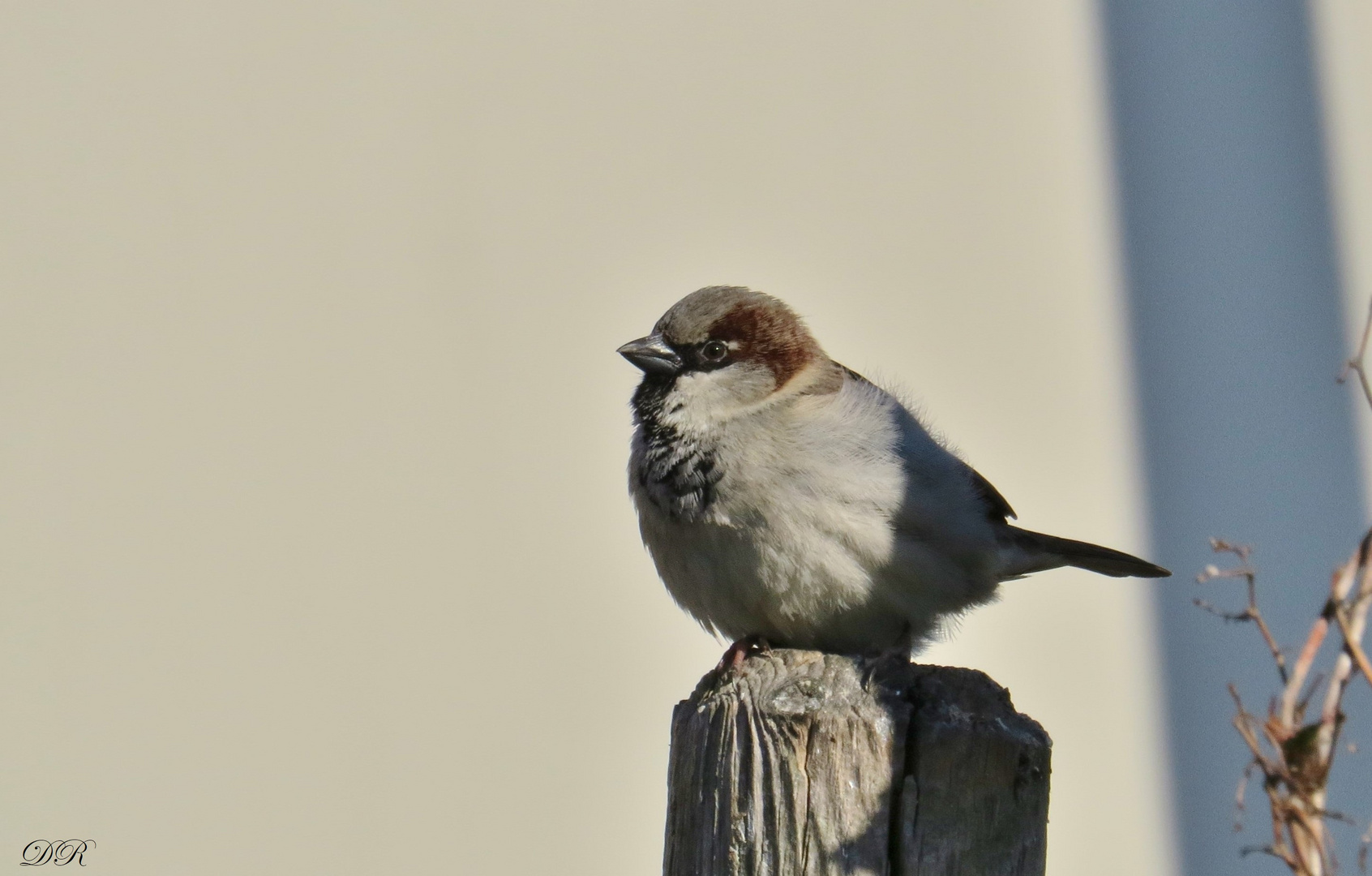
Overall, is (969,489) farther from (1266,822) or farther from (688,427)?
(1266,822)

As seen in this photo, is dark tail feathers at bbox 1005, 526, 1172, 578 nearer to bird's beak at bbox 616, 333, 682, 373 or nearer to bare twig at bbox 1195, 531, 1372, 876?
bird's beak at bbox 616, 333, 682, 373

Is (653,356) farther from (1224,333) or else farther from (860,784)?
(1224,333)

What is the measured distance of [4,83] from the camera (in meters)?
3.47

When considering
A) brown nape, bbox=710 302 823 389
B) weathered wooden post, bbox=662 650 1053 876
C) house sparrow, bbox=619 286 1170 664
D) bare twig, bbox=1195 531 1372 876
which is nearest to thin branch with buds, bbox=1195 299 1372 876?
bare twig, bbox=1195 531 1372 876

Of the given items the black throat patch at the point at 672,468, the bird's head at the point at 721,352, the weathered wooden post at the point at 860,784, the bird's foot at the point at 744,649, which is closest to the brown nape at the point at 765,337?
the bird's head at the point at 721,352

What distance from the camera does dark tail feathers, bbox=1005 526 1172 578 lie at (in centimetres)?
250

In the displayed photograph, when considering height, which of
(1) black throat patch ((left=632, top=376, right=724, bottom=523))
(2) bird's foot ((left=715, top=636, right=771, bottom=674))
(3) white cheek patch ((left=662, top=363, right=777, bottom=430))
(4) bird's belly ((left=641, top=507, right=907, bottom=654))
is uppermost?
(3) white cheek patch ((left=662, top=363, right=777, bottom=430))

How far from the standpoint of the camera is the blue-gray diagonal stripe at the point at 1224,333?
3.72m

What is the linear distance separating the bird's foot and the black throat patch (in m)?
0.23

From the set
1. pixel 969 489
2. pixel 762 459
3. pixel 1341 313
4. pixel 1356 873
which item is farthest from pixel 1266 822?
pixel 762 459

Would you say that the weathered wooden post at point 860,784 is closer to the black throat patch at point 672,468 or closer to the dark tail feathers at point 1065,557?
the black throat patch at point 672,468

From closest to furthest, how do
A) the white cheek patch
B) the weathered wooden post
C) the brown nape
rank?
the weathered wooden post, the white cheek patch, the brown nape

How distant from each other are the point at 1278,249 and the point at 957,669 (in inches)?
115

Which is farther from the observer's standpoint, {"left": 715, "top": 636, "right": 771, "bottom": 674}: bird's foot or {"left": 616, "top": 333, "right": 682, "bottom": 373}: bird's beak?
{"left": 616, "top": 333, "right": 682, "bottom": 373}: bird's beak
